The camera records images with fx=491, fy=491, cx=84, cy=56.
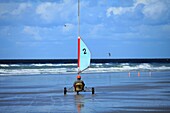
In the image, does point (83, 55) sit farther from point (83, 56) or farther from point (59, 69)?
point (59, 69)

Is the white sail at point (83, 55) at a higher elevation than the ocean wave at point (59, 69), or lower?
higher

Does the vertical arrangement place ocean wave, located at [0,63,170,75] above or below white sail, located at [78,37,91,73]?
below

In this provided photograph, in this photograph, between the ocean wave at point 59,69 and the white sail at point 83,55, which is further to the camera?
the ocean wave at point 59,69

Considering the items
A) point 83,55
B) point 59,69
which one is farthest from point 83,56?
point 59,69

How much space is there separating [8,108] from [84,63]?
6899mm

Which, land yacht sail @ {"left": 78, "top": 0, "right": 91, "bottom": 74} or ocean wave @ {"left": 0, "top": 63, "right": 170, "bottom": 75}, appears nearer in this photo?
land yacht sail @ {"left": 78, "top": 0, "right": 91, "bottom": 74}

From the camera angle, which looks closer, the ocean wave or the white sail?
the white sail

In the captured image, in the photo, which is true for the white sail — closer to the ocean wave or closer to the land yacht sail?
the land yacht sail

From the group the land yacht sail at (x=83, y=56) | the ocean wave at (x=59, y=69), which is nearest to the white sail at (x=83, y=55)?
the land yacht sail at (x=83, y=56)

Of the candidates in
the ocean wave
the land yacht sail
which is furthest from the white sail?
the ocean wave

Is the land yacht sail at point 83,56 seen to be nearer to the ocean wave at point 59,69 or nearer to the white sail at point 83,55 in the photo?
the white sail at point 83,55

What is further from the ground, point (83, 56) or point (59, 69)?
point (83, 56)

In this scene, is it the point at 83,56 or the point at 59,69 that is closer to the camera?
the point at 83,56

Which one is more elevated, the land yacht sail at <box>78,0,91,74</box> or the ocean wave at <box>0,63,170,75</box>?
the land yacht sail at <box>78,0,91,74</box>
